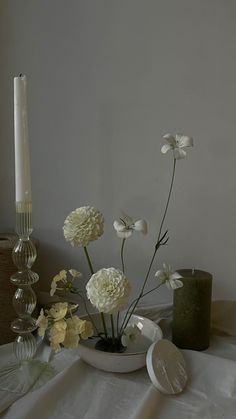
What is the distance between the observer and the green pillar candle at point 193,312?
771 mm

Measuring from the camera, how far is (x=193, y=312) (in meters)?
0.78

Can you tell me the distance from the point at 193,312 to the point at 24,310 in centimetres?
33

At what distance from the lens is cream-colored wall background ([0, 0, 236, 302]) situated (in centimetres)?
86

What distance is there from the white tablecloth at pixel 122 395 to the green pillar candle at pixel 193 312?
1.9 inches

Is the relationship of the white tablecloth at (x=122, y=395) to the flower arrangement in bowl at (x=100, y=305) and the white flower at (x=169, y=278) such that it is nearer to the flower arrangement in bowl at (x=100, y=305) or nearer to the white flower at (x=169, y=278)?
the flower arrangement in bowl at (x=100, y=305)

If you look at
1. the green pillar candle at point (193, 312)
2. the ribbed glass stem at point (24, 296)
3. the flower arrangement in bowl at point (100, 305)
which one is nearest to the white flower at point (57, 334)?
the flower arrangement in bowl at point (100, 305)

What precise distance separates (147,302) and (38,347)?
292mm

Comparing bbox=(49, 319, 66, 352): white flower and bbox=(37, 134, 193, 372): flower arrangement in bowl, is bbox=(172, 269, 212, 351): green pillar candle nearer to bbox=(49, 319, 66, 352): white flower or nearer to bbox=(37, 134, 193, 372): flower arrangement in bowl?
bbox=(37, 134, 193, 372): flower arrangement in bowl

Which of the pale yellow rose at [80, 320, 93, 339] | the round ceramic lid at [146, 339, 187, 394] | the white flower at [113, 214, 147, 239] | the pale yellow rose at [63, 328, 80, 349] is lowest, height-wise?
the round ceramic lid at [146, 339, 187, 394]

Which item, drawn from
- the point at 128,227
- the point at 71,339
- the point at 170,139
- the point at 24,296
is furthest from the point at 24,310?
the point at 170,139

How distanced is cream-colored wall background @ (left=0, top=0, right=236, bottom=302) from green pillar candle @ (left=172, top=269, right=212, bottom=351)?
0.13m

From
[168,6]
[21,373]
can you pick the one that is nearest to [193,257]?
[21,373]

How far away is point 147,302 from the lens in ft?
3.09

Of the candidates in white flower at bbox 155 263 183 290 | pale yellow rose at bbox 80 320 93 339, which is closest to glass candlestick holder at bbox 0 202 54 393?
pale yellow rose at bbox 80 320 93 339
